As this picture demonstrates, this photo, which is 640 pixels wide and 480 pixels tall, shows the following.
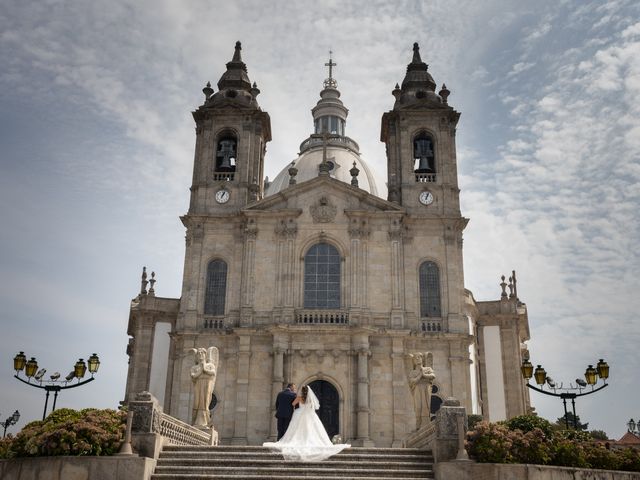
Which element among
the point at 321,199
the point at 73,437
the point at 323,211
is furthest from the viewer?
the point at 321,199

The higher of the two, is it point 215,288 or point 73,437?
point 215,288

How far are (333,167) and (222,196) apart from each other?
1328 centimetres

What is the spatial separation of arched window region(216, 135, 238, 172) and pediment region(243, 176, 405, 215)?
3516 millimetres

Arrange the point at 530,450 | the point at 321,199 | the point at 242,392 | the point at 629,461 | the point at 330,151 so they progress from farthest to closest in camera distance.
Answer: the point at 330,151 → the point at 321,199 → the point at 242,392 → the point at 629,461 → the point at 530,450

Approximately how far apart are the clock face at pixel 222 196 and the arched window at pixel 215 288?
303 cm

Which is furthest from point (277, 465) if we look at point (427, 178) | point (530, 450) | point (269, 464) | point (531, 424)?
point (427, 178)

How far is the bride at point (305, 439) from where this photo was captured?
52.7 feet

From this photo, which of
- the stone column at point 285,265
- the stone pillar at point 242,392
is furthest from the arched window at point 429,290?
the stone pillar at point 242,392

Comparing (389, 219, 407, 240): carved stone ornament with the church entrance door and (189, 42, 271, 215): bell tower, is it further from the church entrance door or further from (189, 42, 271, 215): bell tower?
the church entrance door

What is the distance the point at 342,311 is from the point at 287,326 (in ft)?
8.18

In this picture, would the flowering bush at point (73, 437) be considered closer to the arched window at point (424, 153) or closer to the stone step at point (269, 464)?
the stone step at point (269, 464)

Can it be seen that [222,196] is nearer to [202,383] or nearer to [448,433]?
[202,383]

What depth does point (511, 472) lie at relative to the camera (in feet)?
47.5

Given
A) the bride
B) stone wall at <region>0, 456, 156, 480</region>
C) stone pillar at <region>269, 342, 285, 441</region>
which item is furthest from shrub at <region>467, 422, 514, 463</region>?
stone pillar at <region>269, 342, 285, 441</region>
